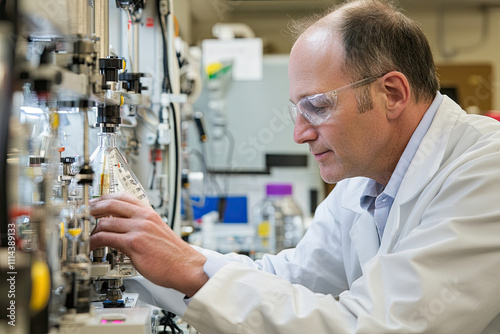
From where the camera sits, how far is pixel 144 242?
1.05 m

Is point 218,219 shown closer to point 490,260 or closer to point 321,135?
point 321,135

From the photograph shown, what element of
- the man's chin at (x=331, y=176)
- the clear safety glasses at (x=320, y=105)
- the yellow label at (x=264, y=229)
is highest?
the clear safety glasses at (x=320, y=105)

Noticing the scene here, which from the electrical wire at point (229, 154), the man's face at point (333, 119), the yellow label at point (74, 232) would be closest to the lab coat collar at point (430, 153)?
the man's face at point (333, 119)

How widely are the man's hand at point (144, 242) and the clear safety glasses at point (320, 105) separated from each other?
0.51m

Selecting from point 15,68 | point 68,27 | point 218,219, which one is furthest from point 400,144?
point 218,219

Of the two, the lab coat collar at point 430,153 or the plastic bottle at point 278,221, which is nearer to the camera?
the lab coat collar at point 430,153

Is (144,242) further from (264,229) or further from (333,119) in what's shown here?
(264,229)

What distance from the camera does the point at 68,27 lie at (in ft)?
2.78

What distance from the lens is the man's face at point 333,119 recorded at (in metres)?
1.41

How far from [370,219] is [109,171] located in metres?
0.76

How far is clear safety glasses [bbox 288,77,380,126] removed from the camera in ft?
4.58

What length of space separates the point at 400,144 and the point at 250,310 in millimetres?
683

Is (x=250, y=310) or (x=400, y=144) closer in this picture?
(x=250, y=310)

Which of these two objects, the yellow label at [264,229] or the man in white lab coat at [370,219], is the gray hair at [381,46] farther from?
the yellow label at [264,229]
